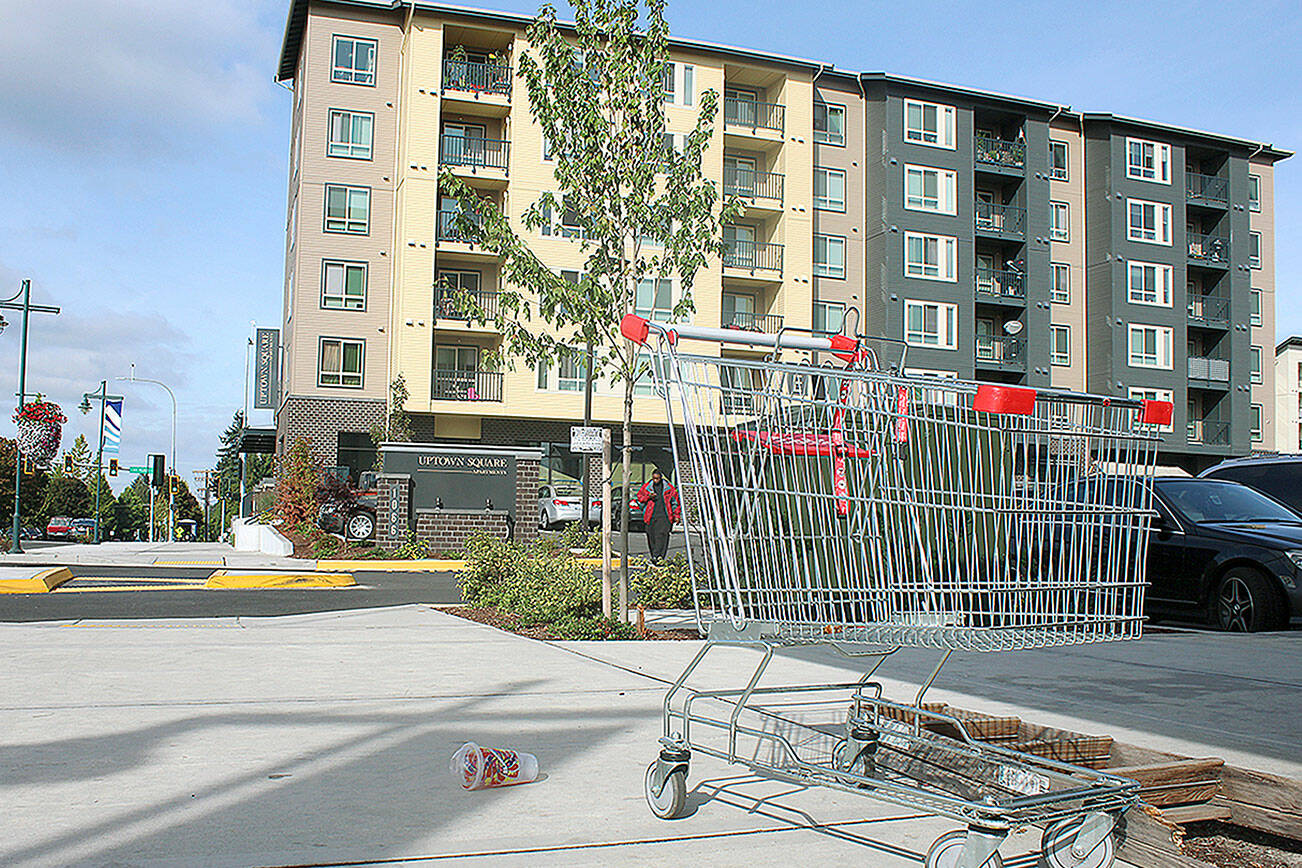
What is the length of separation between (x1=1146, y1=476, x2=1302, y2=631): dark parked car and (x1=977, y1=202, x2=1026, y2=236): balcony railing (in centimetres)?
3655

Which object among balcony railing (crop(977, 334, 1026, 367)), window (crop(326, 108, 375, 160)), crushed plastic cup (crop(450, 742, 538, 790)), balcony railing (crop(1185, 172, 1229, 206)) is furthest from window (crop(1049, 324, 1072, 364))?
crushed plastic cup (crop(450, 742, 538, 790))

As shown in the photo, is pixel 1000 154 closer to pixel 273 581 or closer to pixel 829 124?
pixel 829 124

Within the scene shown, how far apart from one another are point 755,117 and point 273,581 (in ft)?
98.9

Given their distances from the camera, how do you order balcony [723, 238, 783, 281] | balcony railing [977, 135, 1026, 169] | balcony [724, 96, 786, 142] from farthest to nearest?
1. balcony railing [977, 135, 1026, 169]
2. balcony [724, 96, 786, 142]
3. balcony [723, 238, 783, 281]

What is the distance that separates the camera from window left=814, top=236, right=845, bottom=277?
43375 millimetres

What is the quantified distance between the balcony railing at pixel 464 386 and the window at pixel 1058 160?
27543 mm

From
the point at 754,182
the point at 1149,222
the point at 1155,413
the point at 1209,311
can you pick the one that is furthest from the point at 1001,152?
the point at 1155,413

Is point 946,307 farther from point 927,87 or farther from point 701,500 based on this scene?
point 701,500

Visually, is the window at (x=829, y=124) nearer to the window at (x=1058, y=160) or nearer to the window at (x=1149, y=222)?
the window at (x=1058, y=160)

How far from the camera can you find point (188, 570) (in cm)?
1952

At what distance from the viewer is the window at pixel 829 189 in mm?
43781

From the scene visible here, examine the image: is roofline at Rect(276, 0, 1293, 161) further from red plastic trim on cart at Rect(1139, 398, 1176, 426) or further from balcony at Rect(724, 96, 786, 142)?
red plastic trim on cart at Rect(1139, 398, 1176, 426)

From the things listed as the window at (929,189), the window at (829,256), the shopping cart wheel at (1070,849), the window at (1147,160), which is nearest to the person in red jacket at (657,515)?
the shopping cart wheel at (1070,849)

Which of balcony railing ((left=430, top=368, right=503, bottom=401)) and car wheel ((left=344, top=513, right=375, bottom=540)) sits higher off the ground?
balcony railing ((left=430, top=368, right=503, bottom=401))
